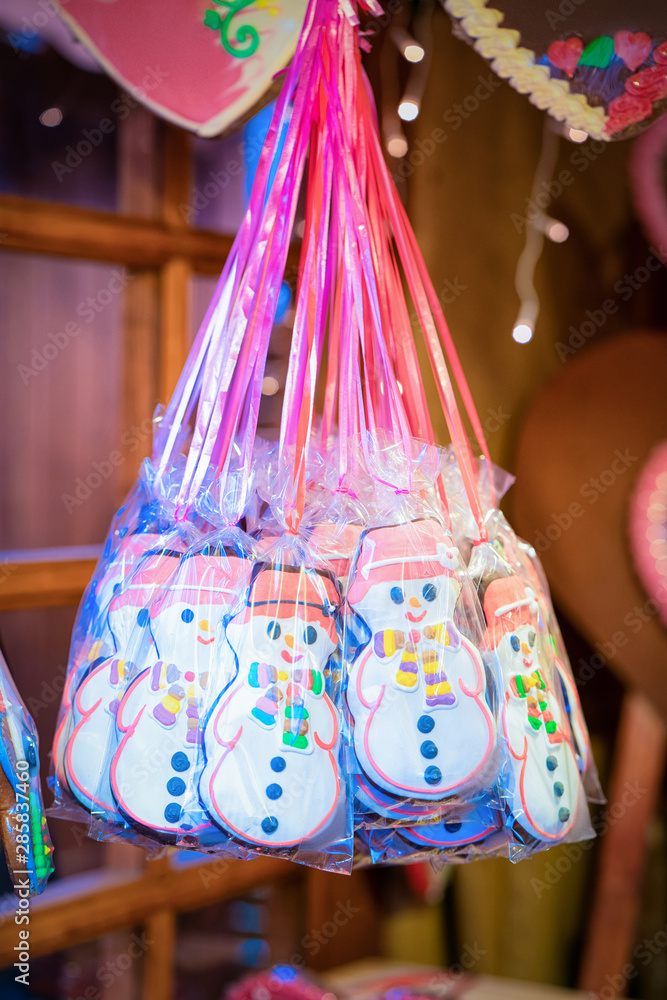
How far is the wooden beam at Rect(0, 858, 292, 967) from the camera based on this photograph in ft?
4.21

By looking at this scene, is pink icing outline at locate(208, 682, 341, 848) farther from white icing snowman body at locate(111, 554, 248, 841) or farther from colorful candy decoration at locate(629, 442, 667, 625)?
colorful candy decoration at locate(629, 442, 667, 625)

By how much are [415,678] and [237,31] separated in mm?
757

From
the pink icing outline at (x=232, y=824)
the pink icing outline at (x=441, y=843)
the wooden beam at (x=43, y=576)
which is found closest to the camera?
the pink icing outline at (x=232, y=824)

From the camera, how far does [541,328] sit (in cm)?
192

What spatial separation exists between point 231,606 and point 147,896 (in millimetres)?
891

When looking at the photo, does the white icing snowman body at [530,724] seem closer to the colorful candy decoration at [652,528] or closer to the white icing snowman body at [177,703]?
the white icing snowman body at [177,703]

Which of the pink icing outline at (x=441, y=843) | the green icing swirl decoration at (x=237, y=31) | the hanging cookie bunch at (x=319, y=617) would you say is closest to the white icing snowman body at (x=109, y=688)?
the hanging cookie bunch at (x=319, y=617)

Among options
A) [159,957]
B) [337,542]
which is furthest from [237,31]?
[159,957]

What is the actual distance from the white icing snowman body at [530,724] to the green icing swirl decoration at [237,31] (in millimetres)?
676

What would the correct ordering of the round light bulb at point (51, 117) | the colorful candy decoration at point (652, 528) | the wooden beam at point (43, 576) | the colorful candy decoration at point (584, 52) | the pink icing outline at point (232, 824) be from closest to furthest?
the pink icing outline at point (232, 824) → the colorful candy decoration at point (584, 52) → the wooden beam at point (43, 576) → the round light bulb at point (51, 117) → the colorful candy decoration at point (652, 528)

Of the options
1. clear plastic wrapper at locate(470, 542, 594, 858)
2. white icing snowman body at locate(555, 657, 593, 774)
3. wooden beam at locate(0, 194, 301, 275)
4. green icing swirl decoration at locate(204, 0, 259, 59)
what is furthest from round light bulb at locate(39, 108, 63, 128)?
white icing snowman body at locate(555, 657, 593, 774)

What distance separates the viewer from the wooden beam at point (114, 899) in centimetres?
128

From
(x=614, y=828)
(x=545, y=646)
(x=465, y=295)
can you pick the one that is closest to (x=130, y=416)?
(x=465, y=295)

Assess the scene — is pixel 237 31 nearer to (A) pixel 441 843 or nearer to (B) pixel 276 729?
(B) pixel 276 729
